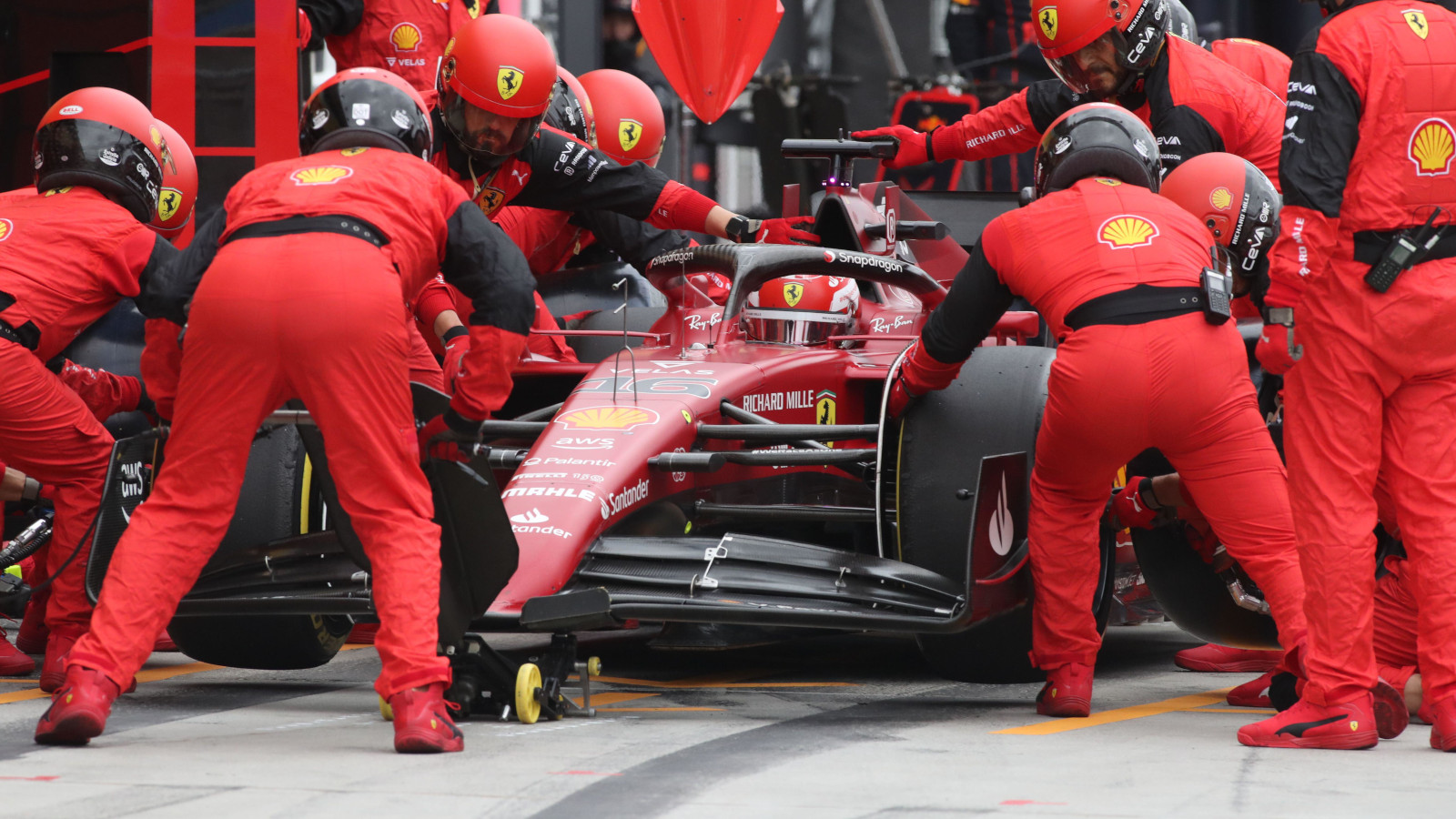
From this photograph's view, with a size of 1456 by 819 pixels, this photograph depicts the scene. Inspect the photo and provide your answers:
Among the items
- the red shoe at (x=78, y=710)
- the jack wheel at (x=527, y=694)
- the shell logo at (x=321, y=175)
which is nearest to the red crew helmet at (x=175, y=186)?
the shell logo at (x=321, y=175)

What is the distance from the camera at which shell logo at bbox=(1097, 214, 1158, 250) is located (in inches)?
193

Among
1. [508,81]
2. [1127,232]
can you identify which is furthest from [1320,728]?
[508,81]

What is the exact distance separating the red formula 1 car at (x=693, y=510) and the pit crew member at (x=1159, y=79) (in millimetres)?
1028

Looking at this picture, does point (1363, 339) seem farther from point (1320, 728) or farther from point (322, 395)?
point (322, 395)

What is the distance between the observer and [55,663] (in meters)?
A: 5.35

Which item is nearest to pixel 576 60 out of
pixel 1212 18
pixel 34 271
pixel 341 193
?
pixel 1212 18

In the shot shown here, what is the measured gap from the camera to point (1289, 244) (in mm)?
4516

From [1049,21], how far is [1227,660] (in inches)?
94.2

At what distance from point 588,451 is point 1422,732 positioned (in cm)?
239

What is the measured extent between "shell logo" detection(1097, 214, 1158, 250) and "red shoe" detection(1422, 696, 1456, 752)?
1.40 meters

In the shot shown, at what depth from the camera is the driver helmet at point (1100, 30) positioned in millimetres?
6562

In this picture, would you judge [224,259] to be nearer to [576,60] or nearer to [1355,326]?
[1355,326]

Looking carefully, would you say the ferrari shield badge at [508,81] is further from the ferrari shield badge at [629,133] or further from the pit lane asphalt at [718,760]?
the ferrari shield badge at [629,133]

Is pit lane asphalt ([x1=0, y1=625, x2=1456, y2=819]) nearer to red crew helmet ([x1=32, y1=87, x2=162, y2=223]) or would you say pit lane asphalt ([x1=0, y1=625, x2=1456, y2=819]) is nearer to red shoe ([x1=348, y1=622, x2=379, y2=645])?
red shoe ([x1=348, y1=622, x2=379, y2=645])
